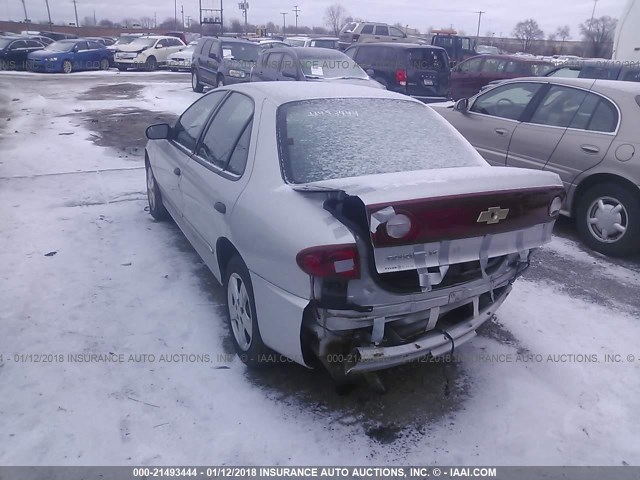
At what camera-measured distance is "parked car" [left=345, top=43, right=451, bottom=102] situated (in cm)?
1359

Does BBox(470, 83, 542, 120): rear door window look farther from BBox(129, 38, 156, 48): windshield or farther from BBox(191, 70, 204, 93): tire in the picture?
BBox(129, 38, 156, 48): windshield

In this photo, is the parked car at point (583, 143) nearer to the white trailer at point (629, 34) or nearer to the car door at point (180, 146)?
the car door at point (180, 146)

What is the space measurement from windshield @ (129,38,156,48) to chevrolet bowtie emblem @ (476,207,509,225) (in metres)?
28.1

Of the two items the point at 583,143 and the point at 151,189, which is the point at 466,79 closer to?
the point at 583,143

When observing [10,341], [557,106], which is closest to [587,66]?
[557,106]

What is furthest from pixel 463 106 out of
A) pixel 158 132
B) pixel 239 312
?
pixel 239 312

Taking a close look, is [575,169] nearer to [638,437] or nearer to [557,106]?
[557,106]

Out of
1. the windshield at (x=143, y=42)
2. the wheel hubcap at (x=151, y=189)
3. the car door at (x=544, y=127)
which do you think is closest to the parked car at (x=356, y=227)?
the wheel hubcap at (x=151, y=189)

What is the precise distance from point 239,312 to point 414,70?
38.3 ft

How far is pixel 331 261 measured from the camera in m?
2.49

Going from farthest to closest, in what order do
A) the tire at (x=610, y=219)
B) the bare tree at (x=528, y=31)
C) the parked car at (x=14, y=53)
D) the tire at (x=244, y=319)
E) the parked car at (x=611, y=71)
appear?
1. the bare tree at (x=528, y=31)
2. the parked car at (x=14, y=53)
3. the parked car at (x=611, y=71)
4. the tire at (x=610, y=219)
5. the tire at (x=244, y=319)

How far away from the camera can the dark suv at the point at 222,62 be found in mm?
15216

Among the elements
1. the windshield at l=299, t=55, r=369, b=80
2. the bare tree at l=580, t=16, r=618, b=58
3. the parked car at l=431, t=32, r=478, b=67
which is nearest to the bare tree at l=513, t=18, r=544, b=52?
the bare tree at l=580, t=16, r=618, b=58

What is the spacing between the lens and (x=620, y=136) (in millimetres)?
5035
